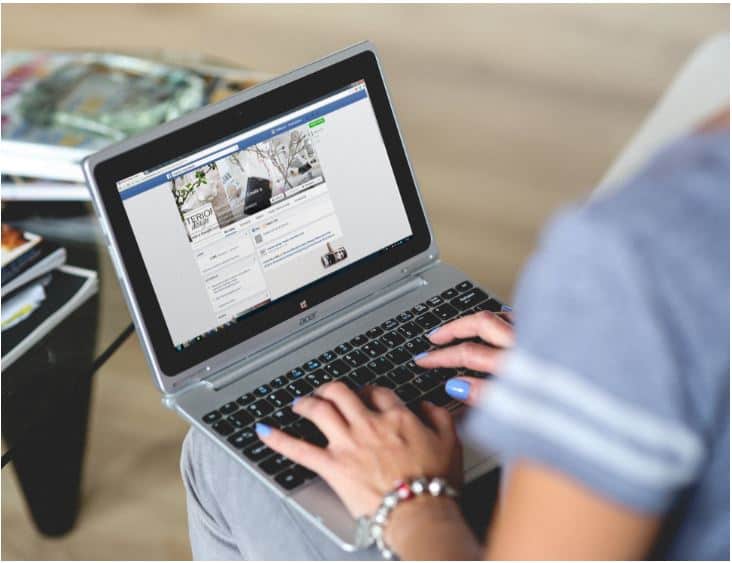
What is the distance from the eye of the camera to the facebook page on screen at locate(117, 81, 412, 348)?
1106 mm

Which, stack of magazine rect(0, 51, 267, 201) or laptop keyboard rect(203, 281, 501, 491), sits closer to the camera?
laptop keyboard rect(203, 281, 501, 491)

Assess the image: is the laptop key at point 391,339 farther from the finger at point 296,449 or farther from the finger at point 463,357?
the finger at point 296,449

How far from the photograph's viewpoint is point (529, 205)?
2.50 meters

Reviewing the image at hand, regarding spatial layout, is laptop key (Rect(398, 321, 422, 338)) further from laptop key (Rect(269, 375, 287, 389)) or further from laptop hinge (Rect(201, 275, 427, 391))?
laptop key (Rect(269, 375, 287, 389))

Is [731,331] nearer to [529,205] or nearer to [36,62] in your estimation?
[36,62]

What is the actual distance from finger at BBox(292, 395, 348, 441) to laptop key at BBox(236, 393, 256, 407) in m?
0.08

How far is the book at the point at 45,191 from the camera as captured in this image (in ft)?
4.84

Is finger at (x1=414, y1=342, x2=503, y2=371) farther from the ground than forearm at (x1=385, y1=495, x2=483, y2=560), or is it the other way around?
finger at (x1=414, y1=342, x2=503, y2=371)

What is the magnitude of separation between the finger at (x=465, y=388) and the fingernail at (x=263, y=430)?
0.20 meters

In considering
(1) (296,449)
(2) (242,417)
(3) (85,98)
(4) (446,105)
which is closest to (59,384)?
(2) (242,417)

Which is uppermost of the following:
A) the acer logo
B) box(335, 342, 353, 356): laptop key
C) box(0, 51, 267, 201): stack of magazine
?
box(0, 51, 267, 201): stack of magazine

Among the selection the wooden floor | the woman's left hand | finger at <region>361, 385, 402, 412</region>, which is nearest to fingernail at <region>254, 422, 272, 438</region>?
the woman's left hand

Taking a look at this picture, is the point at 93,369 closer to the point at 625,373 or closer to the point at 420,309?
the point at 420,309

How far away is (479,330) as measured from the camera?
3.73ft
